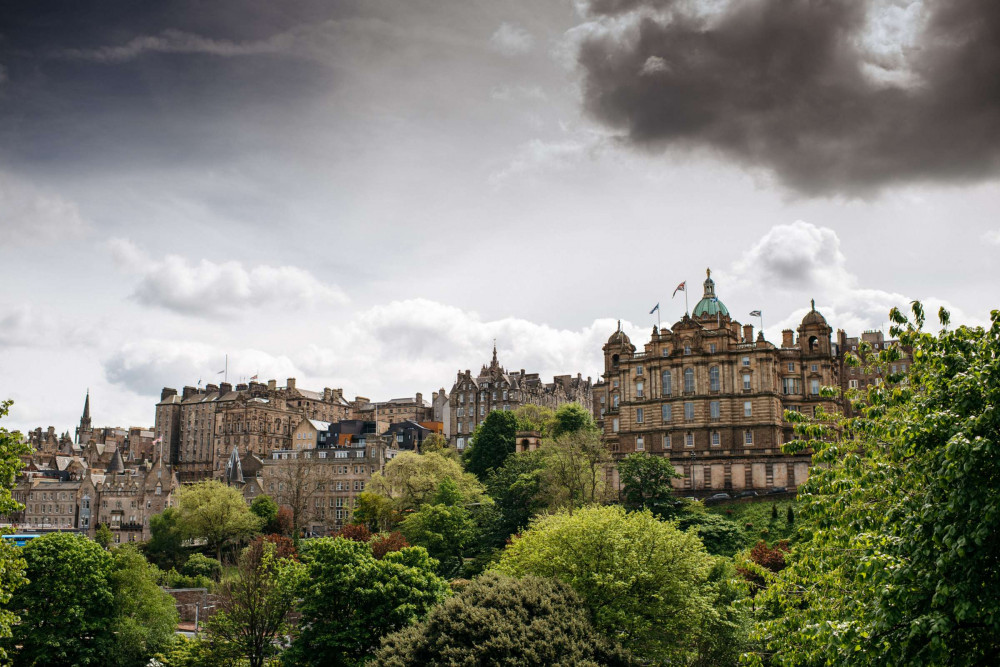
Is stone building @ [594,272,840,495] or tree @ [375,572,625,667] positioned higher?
stone building @ [594,272,840,495]

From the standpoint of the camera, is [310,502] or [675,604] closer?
[675,604]

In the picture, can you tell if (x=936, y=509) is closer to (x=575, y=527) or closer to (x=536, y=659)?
(x=536, y=659)

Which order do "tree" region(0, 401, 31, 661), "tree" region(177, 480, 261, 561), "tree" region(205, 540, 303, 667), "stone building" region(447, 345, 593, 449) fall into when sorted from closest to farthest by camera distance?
"tree" region(0, 401, 31, 661)
"tree" region(205, 540, 303, 667)
"tree" region(177, 480, 261, 561)
"stone building" region(447, 345, 593, 449)

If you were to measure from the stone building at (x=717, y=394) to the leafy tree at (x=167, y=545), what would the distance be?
47024 mm

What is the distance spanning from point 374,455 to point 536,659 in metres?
84.0

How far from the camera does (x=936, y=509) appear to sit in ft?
46.7

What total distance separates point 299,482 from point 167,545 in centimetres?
1598

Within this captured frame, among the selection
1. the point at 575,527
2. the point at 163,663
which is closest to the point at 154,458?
the point at 163,663

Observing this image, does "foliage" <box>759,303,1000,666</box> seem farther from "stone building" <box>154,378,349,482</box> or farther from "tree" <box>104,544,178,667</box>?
"stone building" <box>154,378,349,482</box>

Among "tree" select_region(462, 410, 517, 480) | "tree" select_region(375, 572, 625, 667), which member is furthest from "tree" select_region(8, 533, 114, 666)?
"tree" select_region(462, 410, 517, 480)

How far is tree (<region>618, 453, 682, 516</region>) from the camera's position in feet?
216

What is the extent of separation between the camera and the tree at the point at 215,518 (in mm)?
88625

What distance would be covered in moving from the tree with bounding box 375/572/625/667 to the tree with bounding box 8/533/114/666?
790 inches

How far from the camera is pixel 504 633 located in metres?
31.1
